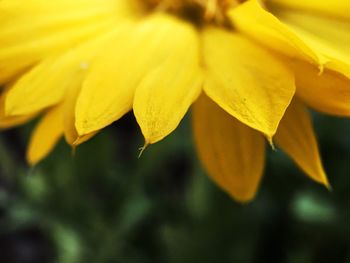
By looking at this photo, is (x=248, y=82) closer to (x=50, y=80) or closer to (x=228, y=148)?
(x=228, y=148)

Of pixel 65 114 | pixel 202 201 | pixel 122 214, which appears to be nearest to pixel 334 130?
pixel 202 201

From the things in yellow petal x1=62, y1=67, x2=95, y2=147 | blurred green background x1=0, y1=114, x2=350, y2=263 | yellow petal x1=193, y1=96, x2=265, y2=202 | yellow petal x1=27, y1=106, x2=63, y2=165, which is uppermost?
yellow petal x1=62, y1=67, x2=95, y2=147

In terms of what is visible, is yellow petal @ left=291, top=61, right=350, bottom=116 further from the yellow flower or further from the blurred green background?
the blurred green background

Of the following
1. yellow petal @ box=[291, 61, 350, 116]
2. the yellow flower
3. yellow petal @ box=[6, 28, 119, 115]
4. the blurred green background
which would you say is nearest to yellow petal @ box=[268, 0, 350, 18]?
the yellow flower

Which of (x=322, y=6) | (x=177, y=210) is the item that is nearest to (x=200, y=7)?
(x=322, y=6)

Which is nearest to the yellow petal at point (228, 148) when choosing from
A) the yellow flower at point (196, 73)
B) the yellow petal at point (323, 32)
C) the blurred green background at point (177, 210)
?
the yellow flower at point (196, 73)

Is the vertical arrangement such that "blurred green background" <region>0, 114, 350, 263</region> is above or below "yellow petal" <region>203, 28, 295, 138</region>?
below

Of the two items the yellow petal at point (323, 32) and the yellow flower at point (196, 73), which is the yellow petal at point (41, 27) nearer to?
the yellow flower at point (196, 73)
